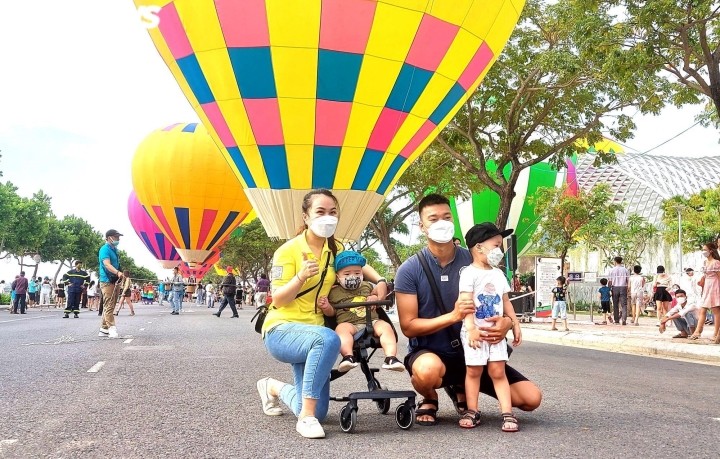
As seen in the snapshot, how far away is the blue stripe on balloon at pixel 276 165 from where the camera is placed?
523 inches

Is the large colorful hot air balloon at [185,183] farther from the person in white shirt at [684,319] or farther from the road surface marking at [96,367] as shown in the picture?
the road surface marking at [96,367]

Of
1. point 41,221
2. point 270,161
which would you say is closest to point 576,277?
point 270,161

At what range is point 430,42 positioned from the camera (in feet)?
42.5

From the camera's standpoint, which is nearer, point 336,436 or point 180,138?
point 336,436

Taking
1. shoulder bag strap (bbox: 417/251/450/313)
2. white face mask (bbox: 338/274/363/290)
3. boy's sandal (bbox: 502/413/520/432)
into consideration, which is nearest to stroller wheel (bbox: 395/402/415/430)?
boy's sandal (bbox: 502/413/520/432)

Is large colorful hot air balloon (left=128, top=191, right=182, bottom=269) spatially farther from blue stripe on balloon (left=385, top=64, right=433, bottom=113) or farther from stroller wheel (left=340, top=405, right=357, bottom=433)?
stroller wheel (left=340, top=405, right=357, bottom=433)

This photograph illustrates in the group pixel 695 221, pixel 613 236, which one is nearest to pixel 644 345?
pixel 613 236

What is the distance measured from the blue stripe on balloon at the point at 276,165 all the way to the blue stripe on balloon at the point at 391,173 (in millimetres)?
1780

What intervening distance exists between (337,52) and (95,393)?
7.77 m

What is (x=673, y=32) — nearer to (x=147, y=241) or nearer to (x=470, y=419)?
(x=470, y=419)

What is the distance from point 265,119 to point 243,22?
64.4 inches

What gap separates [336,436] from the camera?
184 inches

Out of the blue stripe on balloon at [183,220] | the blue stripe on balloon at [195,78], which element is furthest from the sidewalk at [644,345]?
the blue stripe on balloon at [183,220]

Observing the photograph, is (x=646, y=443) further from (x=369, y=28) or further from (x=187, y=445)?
(x=369, y=28)
